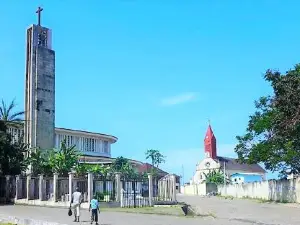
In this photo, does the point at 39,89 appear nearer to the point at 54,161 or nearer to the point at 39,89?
the point at 39,89

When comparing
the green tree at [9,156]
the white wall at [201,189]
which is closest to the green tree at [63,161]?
the green tree at [9,156]

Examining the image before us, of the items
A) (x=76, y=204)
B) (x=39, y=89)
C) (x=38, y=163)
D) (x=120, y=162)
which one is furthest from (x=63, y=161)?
(x=120, y=162)

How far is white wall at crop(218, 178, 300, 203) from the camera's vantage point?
3228 cm

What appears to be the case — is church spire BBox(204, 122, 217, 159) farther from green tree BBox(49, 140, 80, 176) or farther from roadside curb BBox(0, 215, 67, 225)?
roadside curb BBox(0, 215, 67, 225)

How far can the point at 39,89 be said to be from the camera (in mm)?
40000

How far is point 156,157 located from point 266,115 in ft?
166

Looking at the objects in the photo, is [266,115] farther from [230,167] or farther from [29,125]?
[230,167]

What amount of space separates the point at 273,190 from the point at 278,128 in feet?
42.2

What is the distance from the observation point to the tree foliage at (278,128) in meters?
23.1

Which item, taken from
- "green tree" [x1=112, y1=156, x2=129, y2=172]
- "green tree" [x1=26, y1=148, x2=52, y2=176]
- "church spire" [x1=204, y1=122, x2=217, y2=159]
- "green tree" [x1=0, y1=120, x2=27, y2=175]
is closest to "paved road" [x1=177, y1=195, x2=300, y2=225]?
"green tree" [x1=26, y1=148, x2=52, y2=176]

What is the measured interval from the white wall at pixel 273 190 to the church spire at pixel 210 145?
5432 centimetres

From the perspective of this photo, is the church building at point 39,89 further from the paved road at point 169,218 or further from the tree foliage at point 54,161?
the paved road at point 169,218

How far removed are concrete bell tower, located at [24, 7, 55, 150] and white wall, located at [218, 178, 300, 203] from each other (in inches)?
763

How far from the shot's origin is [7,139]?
3422 centimetres
